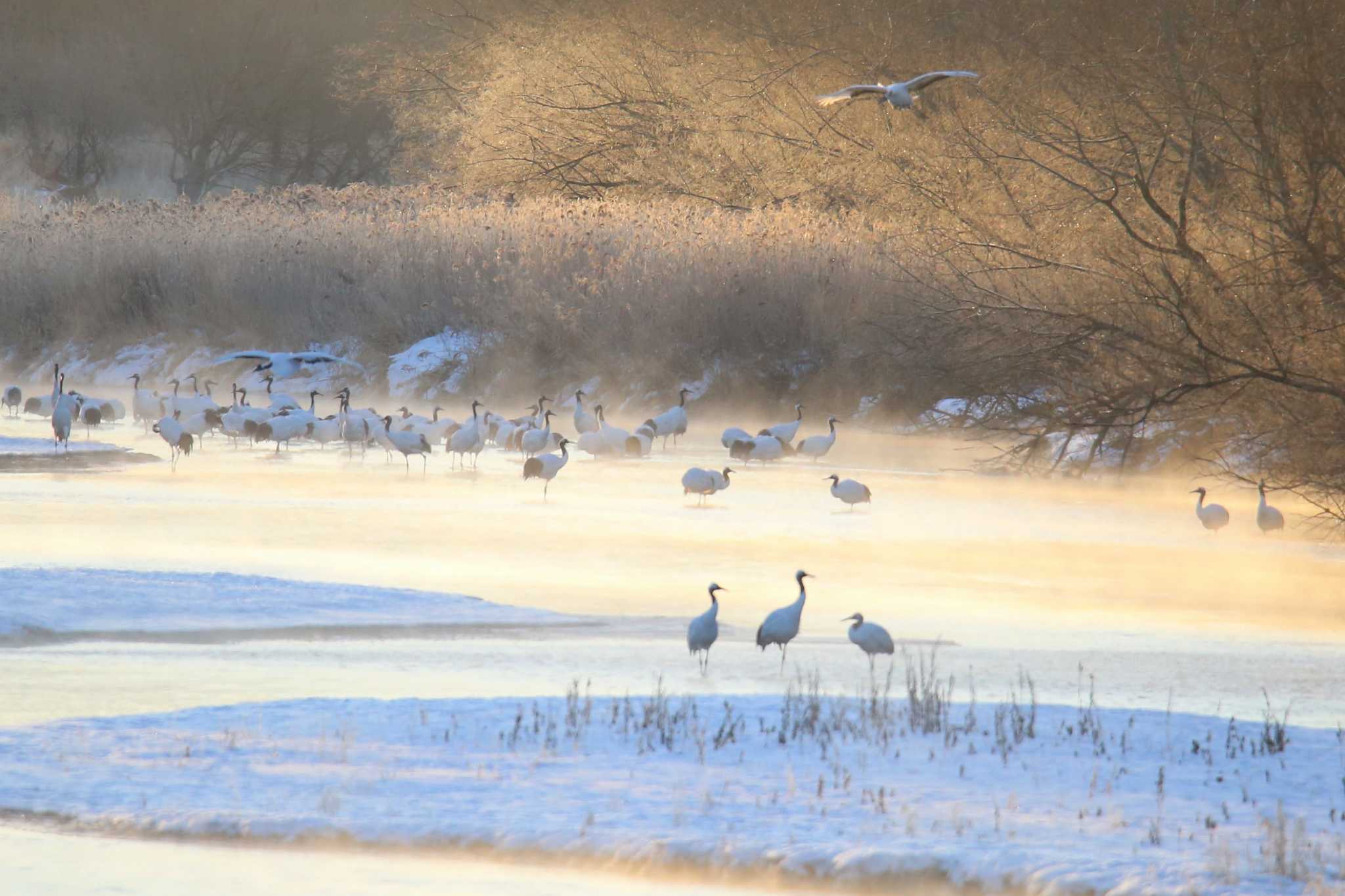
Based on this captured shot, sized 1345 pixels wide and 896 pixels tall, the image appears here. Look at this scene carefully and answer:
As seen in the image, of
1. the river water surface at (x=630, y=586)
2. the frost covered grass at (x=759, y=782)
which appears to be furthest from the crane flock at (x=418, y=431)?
the frost covered grass at (x=759, y=782)

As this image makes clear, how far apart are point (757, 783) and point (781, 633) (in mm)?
2019

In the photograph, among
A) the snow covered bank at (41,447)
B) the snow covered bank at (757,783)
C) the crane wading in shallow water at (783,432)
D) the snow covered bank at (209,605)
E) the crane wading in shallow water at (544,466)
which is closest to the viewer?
the snow covered bank at (757,783)

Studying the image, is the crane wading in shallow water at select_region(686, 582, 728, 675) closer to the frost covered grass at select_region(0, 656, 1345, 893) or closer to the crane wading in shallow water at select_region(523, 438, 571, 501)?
the frost covered grass at select_region(0, 656, 1345, 893)

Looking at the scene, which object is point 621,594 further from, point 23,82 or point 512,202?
point 23,82

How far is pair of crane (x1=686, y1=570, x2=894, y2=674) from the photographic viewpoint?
753 cm

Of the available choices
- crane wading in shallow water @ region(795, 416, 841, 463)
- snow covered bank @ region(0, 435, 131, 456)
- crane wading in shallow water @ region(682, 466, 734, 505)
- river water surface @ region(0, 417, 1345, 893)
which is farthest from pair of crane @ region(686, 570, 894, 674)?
snow covered bank @ region(0, 435, 131, 456)

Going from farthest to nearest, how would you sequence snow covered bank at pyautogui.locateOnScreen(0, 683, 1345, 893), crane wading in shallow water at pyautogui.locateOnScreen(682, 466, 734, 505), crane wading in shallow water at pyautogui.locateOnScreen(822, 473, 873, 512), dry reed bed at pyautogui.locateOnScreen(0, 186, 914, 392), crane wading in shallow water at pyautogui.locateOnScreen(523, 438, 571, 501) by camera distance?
dry reed bed at pyautogui.locateOnScreen(0, 186, 914, 392) → crane wading in shallow water at pyautogui.locateOnScreen(523, 438, 571, 501) → crane wading in shallow water at pyautogui.locateOnScreen(682, 466, 734, 505) → crane wading in shallow water at pyautogui.locateOnScreen(822, 473, 873, 512) → snow covered bank at pyautogui.locateOnScreen(0, 683, 1345, 893)

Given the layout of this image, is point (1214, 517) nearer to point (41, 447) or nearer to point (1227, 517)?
point (1227, 517)

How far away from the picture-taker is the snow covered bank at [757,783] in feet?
16.8

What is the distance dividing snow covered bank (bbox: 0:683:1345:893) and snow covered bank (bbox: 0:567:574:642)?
192 cm

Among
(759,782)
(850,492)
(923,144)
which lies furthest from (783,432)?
(759,782)

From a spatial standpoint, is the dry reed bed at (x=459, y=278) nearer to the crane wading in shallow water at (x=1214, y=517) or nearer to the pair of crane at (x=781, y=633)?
the crane wading in shallow water at (x=1214, y=517)

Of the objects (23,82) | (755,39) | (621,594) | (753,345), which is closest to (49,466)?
(621,594)

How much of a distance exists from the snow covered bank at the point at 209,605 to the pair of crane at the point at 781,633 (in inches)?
45.1
